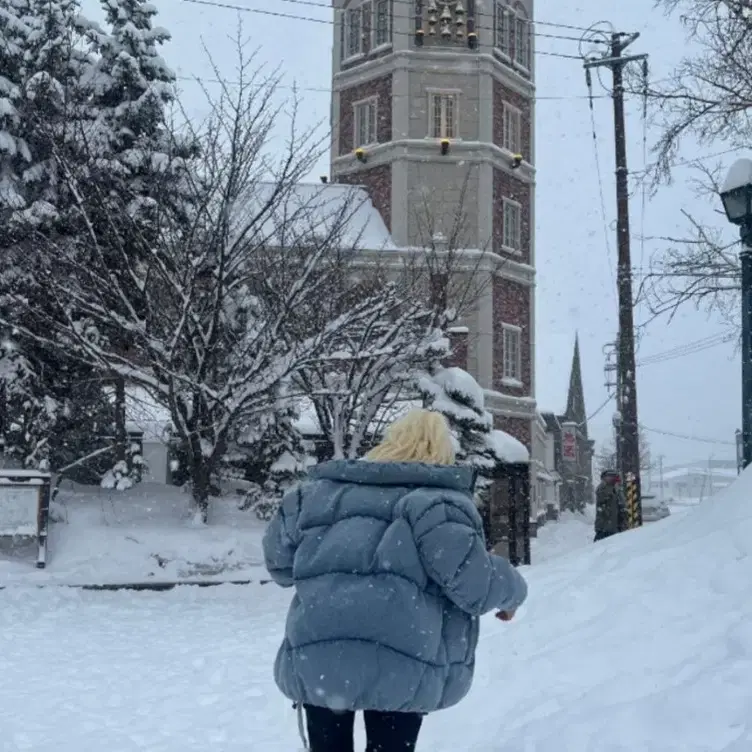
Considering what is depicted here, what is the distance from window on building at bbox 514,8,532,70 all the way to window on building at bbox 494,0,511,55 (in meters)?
0.38

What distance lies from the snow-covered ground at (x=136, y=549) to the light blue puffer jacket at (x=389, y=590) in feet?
39.8

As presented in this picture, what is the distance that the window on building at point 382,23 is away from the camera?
34406 millimetres

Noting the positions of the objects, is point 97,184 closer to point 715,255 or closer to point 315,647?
point 715,255

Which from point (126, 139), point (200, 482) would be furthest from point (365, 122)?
point (200, 482)

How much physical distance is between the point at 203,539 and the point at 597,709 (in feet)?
40.5

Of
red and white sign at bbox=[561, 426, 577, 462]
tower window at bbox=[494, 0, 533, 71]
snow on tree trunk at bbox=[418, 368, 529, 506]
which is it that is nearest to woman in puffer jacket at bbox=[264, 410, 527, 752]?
snow on tree trunk at bbox=[418, 368, 529, 506]

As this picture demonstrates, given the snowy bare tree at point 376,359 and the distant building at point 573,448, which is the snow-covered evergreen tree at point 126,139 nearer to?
the snowy bare tree at point 376,359

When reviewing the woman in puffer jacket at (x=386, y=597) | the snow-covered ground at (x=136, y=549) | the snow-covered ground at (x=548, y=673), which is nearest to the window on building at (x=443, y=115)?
the snow-covered ground at (x=136, y=549)

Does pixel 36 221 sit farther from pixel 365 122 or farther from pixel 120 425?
pixel 365 122

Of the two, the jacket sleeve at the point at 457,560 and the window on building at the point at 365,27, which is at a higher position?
the window on building at the point at 365,27

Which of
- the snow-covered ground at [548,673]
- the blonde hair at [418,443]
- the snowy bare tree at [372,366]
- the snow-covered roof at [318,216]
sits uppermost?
the snow-covered roof at [318,216]

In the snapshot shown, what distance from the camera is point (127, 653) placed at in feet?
31.0

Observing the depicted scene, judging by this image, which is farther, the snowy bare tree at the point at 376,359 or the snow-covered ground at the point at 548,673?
the snowy bare tree at the point at 376,359

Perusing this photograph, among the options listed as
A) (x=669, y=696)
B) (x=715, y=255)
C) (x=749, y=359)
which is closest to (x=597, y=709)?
(x=669, y=696)
